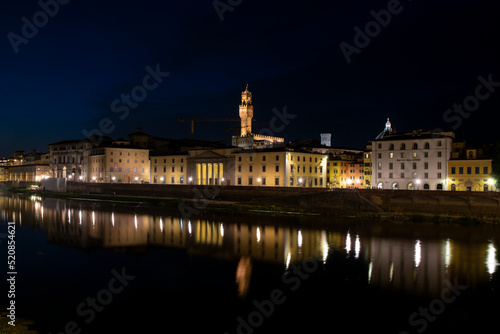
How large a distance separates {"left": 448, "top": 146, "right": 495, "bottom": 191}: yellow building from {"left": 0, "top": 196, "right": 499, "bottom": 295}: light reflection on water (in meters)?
13.9

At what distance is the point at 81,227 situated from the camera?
3334cm

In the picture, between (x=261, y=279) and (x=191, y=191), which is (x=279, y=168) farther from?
(x=261, y=279)

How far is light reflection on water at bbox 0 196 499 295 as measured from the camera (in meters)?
18.5

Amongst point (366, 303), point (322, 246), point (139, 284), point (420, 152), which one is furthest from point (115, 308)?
point (420, 152)

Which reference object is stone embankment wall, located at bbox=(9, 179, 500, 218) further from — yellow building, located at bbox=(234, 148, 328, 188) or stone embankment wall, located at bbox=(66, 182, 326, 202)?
yellow building, located at bbox=(234, 148, 328, 188)

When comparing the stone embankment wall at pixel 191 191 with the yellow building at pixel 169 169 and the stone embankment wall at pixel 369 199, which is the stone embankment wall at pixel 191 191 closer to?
the stone embankment wall at pixel 369 199

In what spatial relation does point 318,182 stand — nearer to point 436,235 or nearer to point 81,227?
point 436,235

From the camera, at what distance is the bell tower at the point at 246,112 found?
101 m

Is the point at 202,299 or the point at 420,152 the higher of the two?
the point at 420,152

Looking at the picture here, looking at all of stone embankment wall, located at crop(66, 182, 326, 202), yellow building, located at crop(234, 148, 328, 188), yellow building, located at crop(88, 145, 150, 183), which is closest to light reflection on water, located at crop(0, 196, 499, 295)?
stone embankment wall, located at crop(66, 182, 326, 202)

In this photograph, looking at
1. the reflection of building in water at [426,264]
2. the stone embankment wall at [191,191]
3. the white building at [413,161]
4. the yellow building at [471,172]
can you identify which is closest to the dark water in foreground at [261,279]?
the reflection of building in water at [426,264]

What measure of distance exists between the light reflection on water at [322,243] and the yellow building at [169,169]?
91.7ft

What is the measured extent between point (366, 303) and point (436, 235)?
15990 millimetres

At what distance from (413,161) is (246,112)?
58669 millimetres
